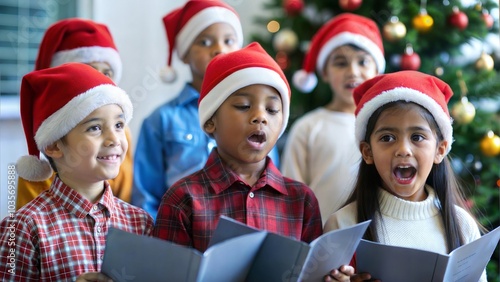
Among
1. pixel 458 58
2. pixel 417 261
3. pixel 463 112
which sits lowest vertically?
pixel 417 261

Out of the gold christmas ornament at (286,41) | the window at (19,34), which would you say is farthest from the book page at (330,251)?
the window at (19,34)

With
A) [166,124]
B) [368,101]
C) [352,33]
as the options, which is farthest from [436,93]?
[166,124]

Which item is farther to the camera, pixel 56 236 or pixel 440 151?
pixel 440 151

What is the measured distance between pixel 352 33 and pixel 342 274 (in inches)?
46.5

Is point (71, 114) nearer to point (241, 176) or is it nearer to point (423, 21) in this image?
point (241, 176)

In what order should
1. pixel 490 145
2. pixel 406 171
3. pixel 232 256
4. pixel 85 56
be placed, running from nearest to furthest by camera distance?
pixel 232 256
pixel 406 171
pixel 85 56
pixel 490 145

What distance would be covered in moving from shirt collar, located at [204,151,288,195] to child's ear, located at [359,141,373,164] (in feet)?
0.80

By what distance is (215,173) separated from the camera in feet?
5.45

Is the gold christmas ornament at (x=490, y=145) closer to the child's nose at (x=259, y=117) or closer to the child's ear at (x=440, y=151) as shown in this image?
the child's ear at (x=440, y=151)

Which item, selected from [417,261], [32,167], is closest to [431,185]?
[417,261]

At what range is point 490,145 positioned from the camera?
2787 mm

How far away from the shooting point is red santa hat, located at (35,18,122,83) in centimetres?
220

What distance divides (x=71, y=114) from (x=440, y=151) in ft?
3.17

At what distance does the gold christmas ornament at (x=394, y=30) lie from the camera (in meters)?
2.75
